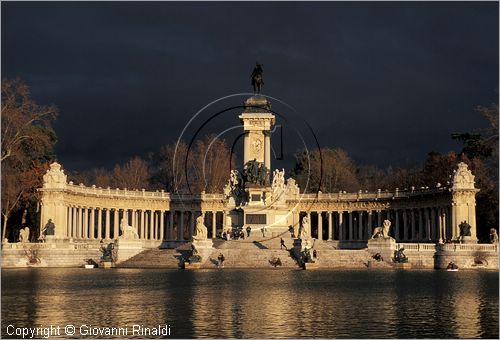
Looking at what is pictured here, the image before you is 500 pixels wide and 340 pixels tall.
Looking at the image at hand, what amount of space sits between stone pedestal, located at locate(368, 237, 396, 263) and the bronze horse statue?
3391 centimetres

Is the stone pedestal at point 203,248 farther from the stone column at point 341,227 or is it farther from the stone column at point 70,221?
the stone column at point 341,227

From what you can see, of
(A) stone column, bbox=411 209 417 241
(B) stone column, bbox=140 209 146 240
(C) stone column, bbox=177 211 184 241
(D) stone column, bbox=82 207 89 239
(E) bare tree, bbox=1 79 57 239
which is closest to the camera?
(E) bare tree, bbox=1 79 57 239

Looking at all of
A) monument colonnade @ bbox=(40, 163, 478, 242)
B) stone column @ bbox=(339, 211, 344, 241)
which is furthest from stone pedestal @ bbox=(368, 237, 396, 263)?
stone column @ bbox=(339, 211, 344, 241)

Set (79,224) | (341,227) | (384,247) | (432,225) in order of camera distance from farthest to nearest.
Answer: (341,227)
(79,224)
(432,225)
(384,247)

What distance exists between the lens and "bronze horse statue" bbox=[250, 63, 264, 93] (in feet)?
343

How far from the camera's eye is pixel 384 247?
77188 mm

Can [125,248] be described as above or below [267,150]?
below

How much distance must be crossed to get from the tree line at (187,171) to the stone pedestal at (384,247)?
10.9 meters

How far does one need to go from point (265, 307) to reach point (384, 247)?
45.4m

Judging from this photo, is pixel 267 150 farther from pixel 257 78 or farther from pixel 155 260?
pixel 155 260

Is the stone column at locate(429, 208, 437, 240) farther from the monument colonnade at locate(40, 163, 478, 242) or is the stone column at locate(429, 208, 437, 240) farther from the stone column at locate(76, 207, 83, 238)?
the stone column at locate(76, 207, 83, 238)

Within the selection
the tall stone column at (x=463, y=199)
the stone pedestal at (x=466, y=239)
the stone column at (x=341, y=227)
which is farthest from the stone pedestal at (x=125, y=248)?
the stone column at (x=341, y=227)

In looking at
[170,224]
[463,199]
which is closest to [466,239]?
[463,199]

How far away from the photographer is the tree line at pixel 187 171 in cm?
7112
